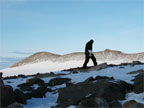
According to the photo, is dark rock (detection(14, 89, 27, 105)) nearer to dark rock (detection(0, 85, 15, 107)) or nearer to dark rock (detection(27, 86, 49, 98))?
dark rock (detection(0, 85, 15, 107))

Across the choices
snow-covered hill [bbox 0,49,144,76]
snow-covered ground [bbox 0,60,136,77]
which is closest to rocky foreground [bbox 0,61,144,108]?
snow-covered ground [bbox 0,60,136,77]

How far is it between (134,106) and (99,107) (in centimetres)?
112

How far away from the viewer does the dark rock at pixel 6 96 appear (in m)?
9.37

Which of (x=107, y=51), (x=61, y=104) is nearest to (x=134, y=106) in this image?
(x=61, y=104)

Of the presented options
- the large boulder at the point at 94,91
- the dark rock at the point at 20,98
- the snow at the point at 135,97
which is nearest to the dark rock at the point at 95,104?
the large boulder at the point at 94,91

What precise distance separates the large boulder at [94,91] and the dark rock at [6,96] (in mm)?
1965

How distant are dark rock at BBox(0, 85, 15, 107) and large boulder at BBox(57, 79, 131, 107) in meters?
1.96

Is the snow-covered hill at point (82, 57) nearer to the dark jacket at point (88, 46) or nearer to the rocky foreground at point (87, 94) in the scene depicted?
the dark jacket at point (88, 46)

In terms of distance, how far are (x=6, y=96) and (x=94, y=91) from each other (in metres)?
3.63

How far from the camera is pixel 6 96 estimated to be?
9492mm

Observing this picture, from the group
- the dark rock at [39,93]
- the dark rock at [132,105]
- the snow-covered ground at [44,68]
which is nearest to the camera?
the dark rock at [132,105]

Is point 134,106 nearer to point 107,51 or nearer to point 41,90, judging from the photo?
point 41,90

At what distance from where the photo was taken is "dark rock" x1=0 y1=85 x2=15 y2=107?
30.7 feet

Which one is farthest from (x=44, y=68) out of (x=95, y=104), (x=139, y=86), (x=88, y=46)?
(x=95, y=104)
